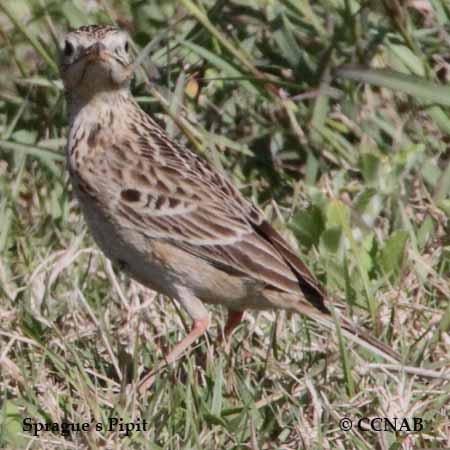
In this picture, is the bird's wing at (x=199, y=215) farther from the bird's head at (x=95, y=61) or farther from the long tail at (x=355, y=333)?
the bird's head at (x=95, y=61)

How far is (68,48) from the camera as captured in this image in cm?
648

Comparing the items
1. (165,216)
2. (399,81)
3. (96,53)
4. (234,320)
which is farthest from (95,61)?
(399,81)

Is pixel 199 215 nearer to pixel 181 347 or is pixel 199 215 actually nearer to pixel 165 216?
pixel 165 216

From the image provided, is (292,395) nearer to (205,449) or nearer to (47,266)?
(205,449)

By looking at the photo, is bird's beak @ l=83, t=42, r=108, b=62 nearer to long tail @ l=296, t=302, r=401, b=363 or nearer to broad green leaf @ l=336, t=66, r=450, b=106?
long tail @ l=296, t=302, r=401, b=363

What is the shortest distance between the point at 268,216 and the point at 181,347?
65.3 inches

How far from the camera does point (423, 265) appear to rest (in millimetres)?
6609

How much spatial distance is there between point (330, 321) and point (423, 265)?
730 millimetres

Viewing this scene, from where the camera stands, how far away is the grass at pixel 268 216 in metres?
5.48

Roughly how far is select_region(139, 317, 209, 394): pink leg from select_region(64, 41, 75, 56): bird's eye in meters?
1.31

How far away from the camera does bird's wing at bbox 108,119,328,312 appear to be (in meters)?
6.10

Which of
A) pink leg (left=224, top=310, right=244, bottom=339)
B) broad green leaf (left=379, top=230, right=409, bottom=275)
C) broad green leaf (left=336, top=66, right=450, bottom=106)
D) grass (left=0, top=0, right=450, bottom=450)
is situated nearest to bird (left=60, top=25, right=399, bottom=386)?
pink leg (left=224, top=310, right=244, bottom=339)

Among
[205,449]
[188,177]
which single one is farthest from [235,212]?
[205,449]

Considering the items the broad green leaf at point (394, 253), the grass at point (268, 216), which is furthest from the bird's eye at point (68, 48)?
the broad green leaf at point (394, 253)
